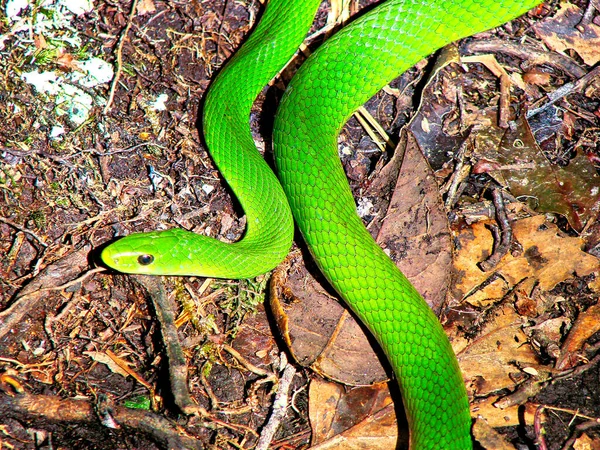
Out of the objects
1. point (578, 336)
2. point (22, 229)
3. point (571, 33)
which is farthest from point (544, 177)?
point (22, 229)

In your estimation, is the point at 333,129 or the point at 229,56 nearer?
the point at 333,129

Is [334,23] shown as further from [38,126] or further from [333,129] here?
[38,126]

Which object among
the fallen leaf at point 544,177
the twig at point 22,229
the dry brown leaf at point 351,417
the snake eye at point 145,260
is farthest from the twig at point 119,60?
the fallen leaf at point 544,177

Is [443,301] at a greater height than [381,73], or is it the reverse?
[381,73]

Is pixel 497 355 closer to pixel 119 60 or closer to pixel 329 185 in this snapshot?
pixel 329 185

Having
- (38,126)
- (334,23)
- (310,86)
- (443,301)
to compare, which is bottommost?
(443,301)

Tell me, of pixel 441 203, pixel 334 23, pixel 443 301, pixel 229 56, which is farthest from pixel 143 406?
pixel 334 23
